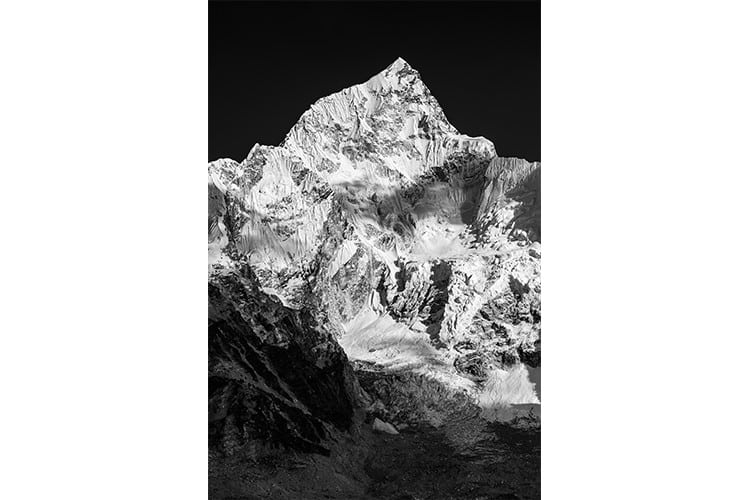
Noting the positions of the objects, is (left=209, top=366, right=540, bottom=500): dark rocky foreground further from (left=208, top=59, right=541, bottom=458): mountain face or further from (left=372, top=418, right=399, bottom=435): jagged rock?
(left=208, top=59, right=541, bottom=458): mountain face

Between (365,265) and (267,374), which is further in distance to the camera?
(365,265)

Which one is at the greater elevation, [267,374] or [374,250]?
[374,250]

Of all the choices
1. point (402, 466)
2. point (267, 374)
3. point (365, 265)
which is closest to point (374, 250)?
point (365, 265)

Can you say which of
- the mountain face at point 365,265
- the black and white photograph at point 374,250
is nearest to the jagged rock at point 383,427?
the black and white photograph at point 374,250

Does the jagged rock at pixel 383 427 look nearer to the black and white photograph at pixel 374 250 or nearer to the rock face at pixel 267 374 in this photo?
the black and white photograph at pixel 374 250

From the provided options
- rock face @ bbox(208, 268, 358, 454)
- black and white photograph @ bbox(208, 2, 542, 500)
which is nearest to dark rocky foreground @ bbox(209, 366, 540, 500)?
black and white photograph @ bbox(208, 2, 542, 500)

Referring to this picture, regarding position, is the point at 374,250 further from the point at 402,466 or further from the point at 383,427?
the point at 402,466

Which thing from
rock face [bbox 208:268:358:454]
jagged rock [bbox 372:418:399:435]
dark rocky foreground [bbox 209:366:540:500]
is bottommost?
dark rocky foreground [bbox 209:366:540:500]
